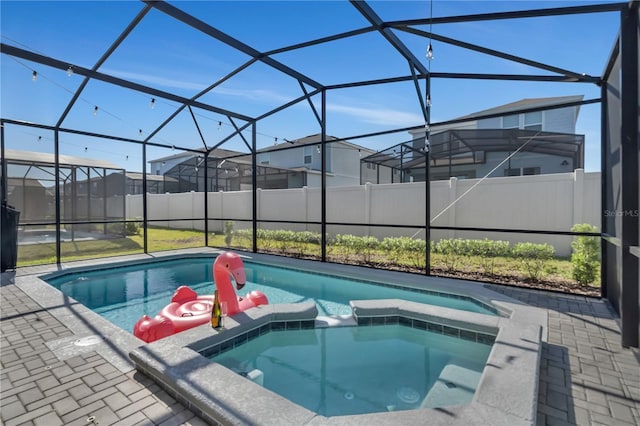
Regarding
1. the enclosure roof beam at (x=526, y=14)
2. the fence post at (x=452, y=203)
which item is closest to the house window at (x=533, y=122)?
the fence post at (x=452, y=203)

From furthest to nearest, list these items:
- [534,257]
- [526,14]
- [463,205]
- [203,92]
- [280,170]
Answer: [280,170] → [463,205] → [203,92] → [534,257] → [526,14]

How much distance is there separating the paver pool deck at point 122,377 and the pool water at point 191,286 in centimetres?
112

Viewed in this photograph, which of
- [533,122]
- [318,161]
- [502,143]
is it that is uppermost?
[533,122]

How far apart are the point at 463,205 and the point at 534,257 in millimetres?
2617

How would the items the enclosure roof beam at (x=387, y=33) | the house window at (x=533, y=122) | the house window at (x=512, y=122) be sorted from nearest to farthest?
1. the enclosure roof beam at (x=387, y=33)
2. the house window at (x=533, y=122)
3. the house window at (x=512, y=122)

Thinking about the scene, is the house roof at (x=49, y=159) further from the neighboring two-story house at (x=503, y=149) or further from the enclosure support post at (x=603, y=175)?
the enclosure support post at (x=603, y=175)

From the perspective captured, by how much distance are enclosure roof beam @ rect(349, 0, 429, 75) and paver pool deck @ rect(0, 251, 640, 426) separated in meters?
4.15

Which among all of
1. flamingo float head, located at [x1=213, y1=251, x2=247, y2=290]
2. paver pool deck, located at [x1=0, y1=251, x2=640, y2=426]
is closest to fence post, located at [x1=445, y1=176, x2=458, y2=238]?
paver pool deck, located at [x1=0, y1=251, x2=640, y2=426]

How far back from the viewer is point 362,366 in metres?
3.29

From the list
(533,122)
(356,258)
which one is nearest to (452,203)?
(356,258)

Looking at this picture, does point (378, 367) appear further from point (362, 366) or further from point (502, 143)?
point (502, 143)

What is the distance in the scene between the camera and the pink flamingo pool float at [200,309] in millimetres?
3459

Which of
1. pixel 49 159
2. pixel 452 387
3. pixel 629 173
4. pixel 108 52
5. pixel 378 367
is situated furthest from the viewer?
pixel 49 159

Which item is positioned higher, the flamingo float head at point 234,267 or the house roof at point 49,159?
the house roof at point 49,159
